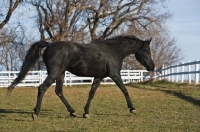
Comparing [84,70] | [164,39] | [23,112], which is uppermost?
[164,39]

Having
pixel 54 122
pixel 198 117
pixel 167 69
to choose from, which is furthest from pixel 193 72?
pixel 54 122

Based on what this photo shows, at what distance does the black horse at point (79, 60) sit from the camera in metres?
8.59

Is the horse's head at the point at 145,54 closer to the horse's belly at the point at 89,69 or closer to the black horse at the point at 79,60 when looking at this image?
the black horse at the point at 79,60

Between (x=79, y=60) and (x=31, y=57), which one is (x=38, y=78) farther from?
(x=79, y=60)

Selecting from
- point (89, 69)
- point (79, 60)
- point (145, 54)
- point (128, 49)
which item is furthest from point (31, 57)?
point (145, 54)

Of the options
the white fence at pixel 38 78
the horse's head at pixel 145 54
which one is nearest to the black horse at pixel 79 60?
the horse's head at pixel 145 54

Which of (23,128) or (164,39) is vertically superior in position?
(164,39)

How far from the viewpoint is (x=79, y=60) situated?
8.89 metres

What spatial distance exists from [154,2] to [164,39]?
26871 mm

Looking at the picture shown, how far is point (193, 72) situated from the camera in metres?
21.4

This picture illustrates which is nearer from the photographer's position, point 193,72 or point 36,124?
point 36,124

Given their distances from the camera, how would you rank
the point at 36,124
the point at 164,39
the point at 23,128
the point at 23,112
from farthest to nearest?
the point at 164,39 < the point at 23,112 < the point at 36,124 < the point at 23,128

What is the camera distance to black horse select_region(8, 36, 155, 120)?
8591mm

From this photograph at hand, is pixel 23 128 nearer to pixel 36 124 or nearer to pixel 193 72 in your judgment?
pixel 36 124
